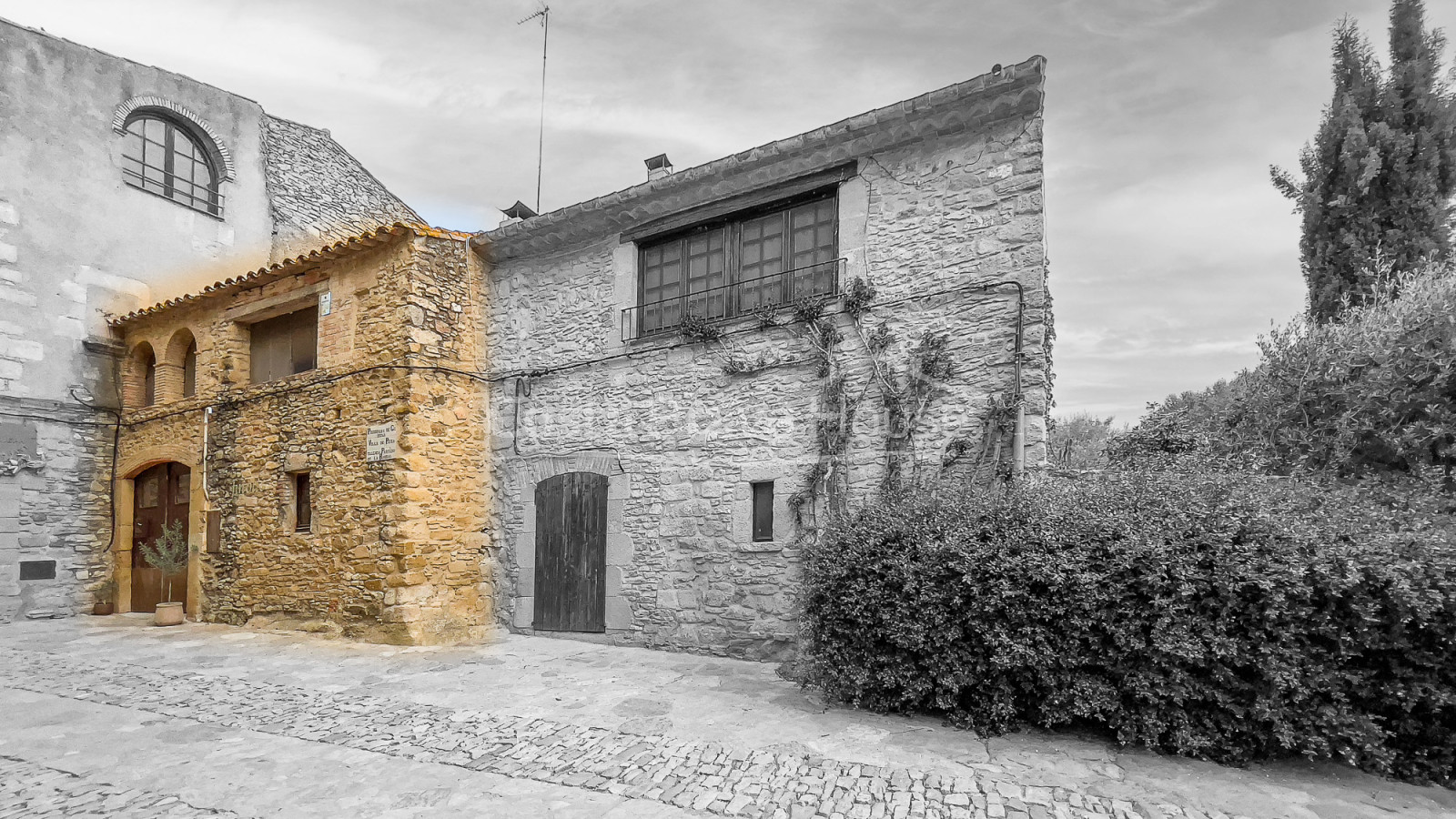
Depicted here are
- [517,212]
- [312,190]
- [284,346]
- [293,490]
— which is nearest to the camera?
[293,490]

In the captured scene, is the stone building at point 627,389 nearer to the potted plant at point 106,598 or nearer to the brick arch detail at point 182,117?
the potted plant at point 106,598

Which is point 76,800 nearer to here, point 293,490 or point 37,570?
point 293,490

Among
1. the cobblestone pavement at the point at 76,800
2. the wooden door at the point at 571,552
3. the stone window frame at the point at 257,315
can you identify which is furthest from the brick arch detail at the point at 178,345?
the cobblestone pavement at the point at 76,800

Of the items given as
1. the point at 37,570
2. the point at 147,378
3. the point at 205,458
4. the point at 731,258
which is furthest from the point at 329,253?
the point at 37,570

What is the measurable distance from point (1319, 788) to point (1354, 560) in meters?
1.19

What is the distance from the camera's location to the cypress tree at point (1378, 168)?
9.70 m

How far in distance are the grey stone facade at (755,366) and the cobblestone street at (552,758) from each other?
4.49 ft

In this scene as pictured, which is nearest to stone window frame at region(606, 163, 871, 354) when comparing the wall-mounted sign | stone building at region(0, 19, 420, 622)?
the wall-mounted sign

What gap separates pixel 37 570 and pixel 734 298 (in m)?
10.7

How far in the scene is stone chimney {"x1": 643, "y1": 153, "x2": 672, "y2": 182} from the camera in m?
8.21

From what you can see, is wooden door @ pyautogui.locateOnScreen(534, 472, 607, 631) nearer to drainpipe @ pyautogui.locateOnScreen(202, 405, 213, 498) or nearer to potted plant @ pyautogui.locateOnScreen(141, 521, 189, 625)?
drainpipe @ pyautogui.locateOnScreen(202, 405, 213, 498)

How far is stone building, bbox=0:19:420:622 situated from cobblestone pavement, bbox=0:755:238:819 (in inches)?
335

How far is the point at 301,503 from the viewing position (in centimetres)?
907

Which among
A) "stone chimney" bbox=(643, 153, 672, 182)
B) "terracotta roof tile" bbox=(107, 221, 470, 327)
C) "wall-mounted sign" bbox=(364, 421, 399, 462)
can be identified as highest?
"stone chimney" bbox=(643, 153, 672, 182)
